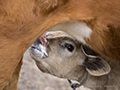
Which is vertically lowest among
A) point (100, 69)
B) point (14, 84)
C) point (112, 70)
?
point (112, 70)

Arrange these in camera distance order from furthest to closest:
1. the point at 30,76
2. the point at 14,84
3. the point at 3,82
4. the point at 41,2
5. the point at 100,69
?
the point at 30,76, the point at 100,69, the point at 14,84, the point at 3,82, the point at 41,2

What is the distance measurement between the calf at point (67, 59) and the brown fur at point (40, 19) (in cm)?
44

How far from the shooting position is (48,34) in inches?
49.7

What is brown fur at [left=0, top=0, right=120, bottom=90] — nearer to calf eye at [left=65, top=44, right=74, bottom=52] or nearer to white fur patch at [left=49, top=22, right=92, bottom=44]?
white fur patch at [left=49, top=22, right=92, bottom=44]

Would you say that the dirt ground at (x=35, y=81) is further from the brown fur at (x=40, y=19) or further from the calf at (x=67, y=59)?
the brown fur at (x=40, y=19)

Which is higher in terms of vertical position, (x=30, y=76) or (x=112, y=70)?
(x=112, y=70)

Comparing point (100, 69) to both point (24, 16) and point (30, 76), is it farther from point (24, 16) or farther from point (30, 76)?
point (30, 76)

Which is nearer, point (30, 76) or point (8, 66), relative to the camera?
point (8, 66)

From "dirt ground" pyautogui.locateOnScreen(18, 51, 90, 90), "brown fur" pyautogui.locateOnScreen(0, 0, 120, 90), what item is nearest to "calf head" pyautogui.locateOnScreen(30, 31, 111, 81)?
"brown fur" pyautogui.locateOnScreen(0, 0, 120, 90)

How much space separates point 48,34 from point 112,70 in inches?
21.6

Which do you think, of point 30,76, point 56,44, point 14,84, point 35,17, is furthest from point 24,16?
point 30,76

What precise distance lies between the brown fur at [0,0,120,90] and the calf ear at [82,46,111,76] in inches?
13.1

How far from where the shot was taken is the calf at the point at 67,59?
1.19 m

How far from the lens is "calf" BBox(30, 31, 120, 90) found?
119 cm
